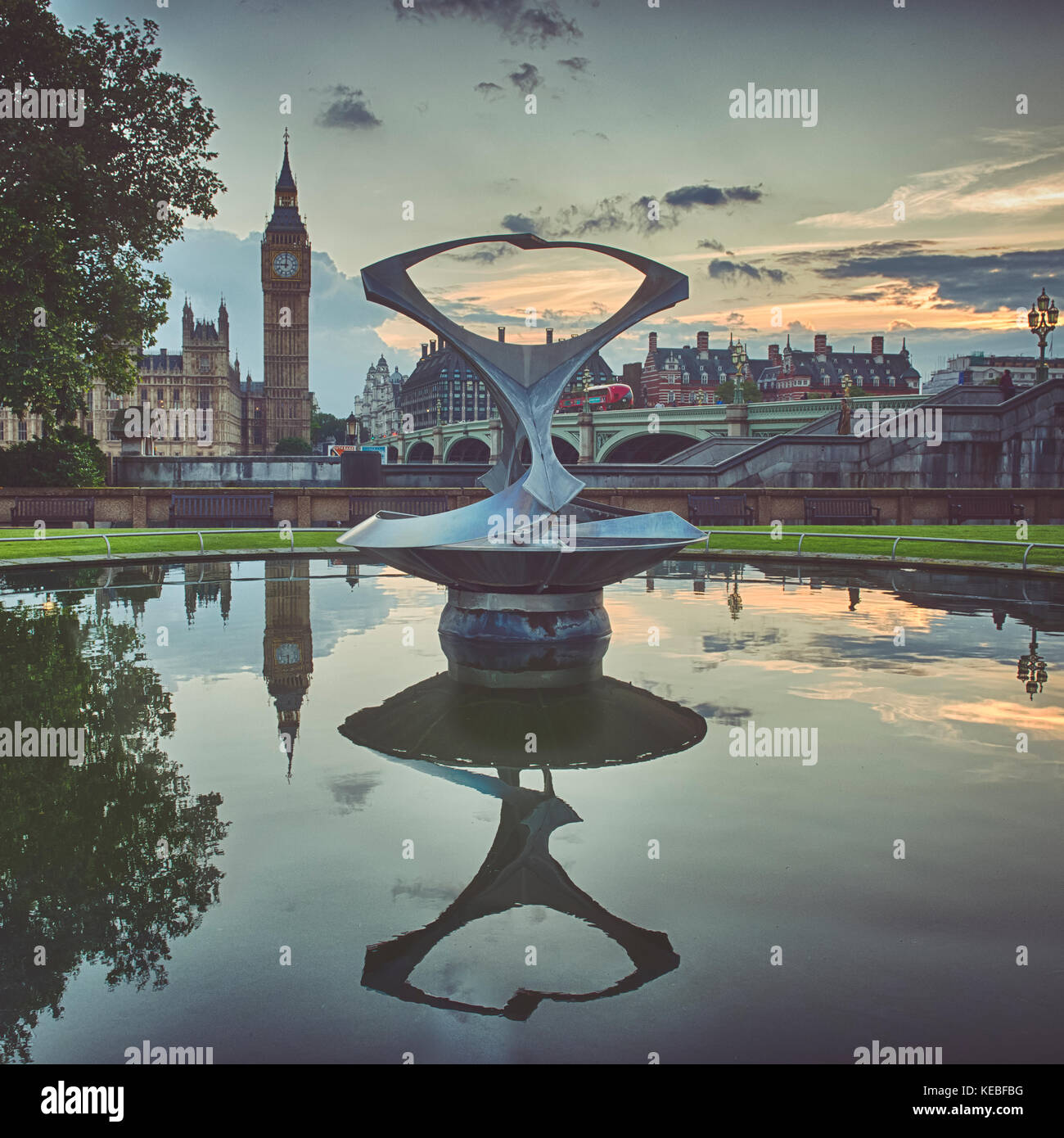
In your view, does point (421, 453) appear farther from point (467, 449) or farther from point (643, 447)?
point (643, 447)

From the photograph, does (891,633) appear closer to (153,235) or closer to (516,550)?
(516,550)

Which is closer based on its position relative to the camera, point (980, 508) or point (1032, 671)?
point (1032, 671)

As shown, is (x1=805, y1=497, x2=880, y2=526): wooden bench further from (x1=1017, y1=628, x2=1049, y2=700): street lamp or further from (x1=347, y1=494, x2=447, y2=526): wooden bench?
(x1=1017, y1=628, x2=1049, y2=700): street lamp


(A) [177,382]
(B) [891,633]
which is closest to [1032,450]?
(B) [891,633]

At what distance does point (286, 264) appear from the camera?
14738 centimetres

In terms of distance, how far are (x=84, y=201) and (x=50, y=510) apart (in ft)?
24.6

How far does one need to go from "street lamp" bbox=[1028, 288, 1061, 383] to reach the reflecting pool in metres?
32.6

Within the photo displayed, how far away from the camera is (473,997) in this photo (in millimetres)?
3572

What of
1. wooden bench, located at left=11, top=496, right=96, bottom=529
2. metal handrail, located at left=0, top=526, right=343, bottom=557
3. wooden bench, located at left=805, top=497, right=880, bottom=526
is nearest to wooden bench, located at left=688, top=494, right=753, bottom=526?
wooden bench, located at left=805, top=497, right=880, bottom=526

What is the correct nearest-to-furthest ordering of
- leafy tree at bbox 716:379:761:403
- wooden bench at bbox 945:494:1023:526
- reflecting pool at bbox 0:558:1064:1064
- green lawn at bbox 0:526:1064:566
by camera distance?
reflecting pool at bbox 0:558:1064:1064 < green lawn at bbox 0:526:1064:566 < wooden bench at bbox 945:494:1023:526 < leafy tree at bbox 716:379:761:403

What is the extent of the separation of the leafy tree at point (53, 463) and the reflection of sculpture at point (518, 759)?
22.4 meters

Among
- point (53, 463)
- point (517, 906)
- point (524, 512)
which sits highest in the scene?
point (53, 463)

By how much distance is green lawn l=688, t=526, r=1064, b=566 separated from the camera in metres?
17.5

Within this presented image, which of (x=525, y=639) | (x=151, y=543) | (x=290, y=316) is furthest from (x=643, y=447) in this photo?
(x=290, y=316)
